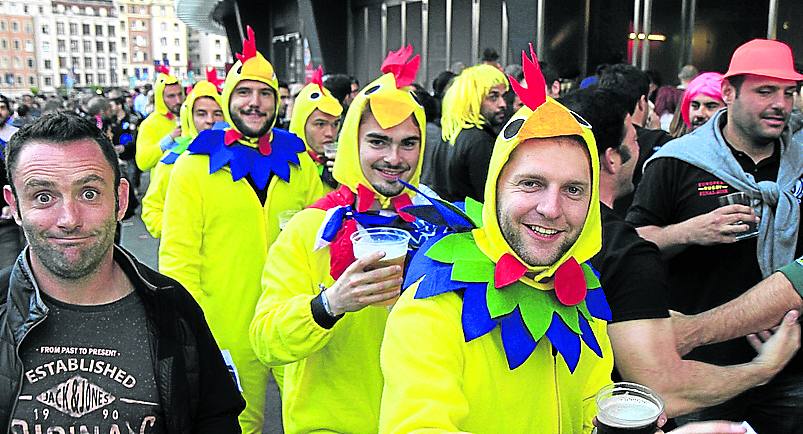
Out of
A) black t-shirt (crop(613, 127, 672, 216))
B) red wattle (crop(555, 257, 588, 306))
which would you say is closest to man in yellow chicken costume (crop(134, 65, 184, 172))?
black t-shirt (crop(613, 127, 672, 216))

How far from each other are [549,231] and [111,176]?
134 centimetres

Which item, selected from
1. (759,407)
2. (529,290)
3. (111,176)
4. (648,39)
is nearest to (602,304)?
(529,290)

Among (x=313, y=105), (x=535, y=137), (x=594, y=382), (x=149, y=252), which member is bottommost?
(x=149, y=252)

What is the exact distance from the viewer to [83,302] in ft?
7.30

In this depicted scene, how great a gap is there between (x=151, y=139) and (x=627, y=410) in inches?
292

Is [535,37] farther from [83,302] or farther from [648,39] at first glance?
[83,302]

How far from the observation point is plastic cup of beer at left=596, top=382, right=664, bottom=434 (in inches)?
66.9

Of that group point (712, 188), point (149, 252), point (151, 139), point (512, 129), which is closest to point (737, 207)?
point (712, 188)

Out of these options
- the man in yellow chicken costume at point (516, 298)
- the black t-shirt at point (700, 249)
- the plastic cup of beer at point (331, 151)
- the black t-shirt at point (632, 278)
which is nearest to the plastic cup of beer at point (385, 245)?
the man in yellow chicken costume at point (516, 298)

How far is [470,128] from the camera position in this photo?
529 cm

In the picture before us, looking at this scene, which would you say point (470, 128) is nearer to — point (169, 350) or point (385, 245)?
point (385, 245)

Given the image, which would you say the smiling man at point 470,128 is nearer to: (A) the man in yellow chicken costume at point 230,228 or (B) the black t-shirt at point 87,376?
(A) the man in yellow chicken costume at point 230,228

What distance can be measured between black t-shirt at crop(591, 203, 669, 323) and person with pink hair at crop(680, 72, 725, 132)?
303cm

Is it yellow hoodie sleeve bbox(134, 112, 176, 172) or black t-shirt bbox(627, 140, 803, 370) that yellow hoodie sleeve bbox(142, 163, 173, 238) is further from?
black t-shirt bbox(627, 140, 803, 370)
